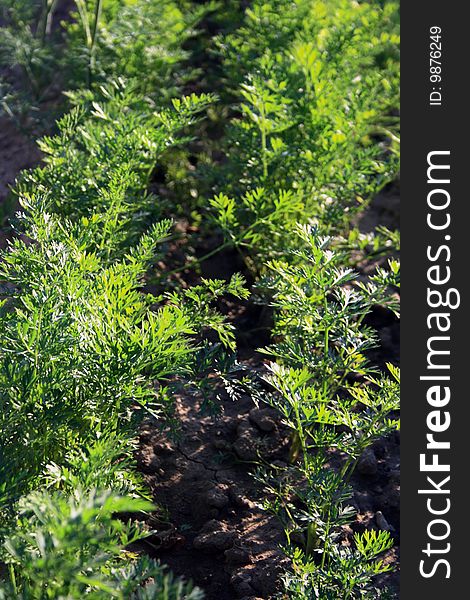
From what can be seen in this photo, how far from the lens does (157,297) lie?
8.91 ft

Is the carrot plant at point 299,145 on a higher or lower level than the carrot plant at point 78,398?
higher

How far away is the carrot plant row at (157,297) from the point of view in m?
2.11

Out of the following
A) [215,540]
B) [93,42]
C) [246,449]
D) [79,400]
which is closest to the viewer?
[79,400]

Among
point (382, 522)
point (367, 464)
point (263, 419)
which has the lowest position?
point (382, 522)

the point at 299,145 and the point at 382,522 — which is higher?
the point at 299,145

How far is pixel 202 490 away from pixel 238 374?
0.56 meters

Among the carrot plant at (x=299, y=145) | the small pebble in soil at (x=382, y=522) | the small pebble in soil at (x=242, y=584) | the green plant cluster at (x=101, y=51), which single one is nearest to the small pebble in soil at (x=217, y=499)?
the small pebble in soil at (x=242, y=584)

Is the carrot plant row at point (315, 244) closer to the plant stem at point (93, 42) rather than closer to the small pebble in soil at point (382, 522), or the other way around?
the small pebble in soil at point (382, 522)

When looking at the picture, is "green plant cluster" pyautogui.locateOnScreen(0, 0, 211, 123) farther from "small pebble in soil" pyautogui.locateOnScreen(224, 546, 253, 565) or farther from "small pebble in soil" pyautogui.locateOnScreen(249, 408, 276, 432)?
"small pebble in soil" pyautogui.locateOnScreen(224, 546, 253, 565)

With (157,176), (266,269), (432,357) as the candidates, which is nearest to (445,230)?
(432,357)

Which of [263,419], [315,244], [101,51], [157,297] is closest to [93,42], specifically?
[101,51]

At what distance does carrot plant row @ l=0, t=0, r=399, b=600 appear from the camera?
6.92 feet

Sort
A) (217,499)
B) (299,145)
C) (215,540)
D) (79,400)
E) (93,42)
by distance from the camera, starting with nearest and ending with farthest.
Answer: (79,400)
(215,540)
(217,499)
(299,145)
(93,42)

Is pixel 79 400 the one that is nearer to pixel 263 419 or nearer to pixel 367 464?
pixel 263 419
